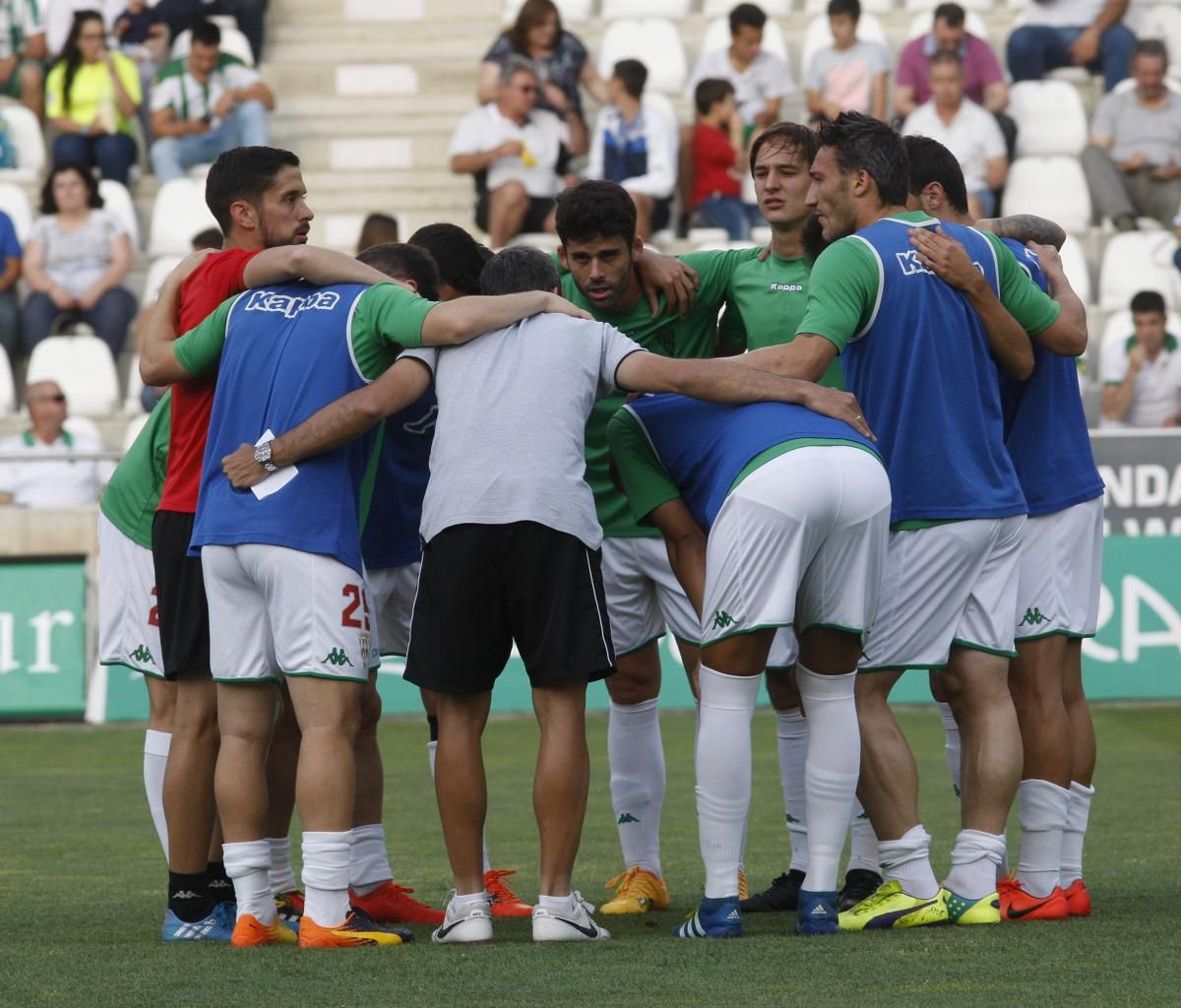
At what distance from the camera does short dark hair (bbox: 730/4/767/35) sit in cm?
1511

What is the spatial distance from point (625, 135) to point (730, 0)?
3.39 meters

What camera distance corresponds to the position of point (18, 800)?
9.05 meters

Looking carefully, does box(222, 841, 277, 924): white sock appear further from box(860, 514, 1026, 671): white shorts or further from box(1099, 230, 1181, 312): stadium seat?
box(1099, 230, 1181, 312): stadium seat

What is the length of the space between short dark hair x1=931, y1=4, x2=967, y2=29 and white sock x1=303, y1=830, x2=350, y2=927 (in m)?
11.1

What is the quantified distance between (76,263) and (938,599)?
34.8 feet

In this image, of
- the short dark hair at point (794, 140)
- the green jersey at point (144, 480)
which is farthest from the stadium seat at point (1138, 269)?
the green jersey at point (144, 480)

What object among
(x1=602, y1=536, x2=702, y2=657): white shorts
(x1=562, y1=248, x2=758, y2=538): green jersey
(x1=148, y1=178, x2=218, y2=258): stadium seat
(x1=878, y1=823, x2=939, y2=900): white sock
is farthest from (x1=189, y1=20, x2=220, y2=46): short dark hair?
(x1=878, y1=823, x2=939, y2=900): white sock

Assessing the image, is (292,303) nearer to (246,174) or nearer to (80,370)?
(246,174)

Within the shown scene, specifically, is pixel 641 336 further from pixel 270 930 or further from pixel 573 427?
pixel 270 930

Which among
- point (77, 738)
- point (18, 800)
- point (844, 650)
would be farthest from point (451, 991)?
point (77, 738)

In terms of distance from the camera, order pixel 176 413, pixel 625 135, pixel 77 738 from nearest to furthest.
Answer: pixel 176 413 → pixel 77 738 → pixel 625 135

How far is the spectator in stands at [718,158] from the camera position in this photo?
48.5 ft

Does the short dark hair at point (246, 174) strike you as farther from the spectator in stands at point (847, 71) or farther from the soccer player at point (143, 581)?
the spectator in stands at point (847, 71)

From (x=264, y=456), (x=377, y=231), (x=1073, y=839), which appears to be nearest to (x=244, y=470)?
(x=264, y=456)
